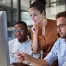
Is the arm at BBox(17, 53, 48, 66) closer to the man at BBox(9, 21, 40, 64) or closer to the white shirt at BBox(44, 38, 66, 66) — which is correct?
the white shirt at BBox(44, 38, 66, 66)

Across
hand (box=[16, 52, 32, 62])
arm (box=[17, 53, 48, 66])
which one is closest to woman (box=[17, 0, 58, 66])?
arm (box=[17, 53, 48, 66])

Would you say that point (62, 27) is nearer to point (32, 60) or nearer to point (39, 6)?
point (32, 60)

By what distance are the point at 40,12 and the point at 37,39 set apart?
0.33 metres

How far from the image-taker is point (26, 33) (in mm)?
2430

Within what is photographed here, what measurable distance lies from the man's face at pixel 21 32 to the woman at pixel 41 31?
0.20 metres

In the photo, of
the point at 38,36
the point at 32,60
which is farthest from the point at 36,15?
the point at 32,60

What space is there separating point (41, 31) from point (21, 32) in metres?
0.28

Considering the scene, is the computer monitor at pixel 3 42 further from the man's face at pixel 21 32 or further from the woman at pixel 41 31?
the man's face at pixel 21 32

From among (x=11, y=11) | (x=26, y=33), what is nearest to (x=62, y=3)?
(x=11, y=11)

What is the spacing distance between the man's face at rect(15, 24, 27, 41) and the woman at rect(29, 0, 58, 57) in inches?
7.8

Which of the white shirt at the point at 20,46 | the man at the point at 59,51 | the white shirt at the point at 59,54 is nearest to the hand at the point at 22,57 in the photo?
the man at the point at 59,51

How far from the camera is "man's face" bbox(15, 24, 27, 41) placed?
2.39 metres

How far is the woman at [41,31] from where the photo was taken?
2.18 m

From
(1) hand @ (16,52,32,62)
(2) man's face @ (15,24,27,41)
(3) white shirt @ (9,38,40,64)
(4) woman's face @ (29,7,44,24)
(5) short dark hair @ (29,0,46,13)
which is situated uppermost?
(5) short dark hair @ (29,0,46,13)
